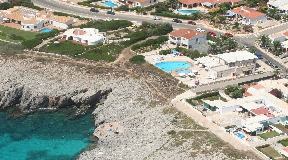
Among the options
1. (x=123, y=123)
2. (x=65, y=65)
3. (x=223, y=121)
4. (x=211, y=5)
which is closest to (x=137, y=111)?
(x=123, y=123)

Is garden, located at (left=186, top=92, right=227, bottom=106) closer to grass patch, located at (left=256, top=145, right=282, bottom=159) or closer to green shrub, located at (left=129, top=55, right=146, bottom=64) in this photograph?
grass patch, located at (left=256, top=145, right=282, bottom=159)

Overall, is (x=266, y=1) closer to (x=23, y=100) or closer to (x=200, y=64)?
(x=200, y=64)

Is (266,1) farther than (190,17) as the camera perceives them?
Yes

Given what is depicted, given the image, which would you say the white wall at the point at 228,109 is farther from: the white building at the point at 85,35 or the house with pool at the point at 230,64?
the white building at the point at 85,35

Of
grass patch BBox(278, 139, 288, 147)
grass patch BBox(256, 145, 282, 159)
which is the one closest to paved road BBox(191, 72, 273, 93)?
grass patch BBox(278, 139, 288, 147)

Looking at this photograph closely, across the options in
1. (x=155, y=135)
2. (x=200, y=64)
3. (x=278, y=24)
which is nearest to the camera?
(x=155, y=135)

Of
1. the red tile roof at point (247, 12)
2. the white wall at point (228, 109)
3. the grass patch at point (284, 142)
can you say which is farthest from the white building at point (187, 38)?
the grass patch at point (284, 142)
